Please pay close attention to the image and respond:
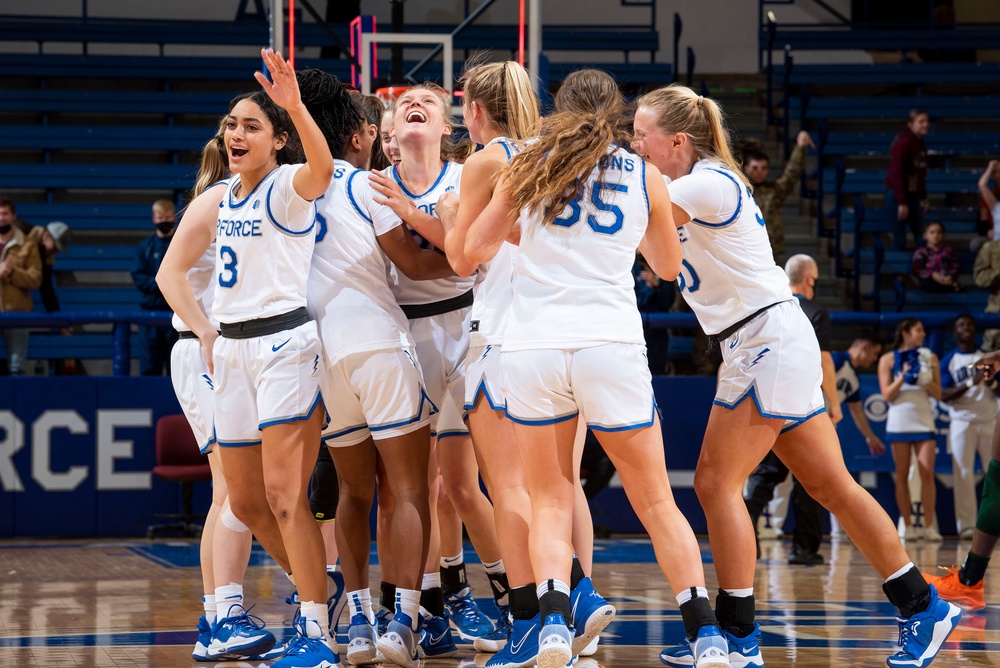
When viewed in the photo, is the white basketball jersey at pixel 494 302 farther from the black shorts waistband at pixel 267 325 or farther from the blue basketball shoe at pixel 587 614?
the blue basketball shoe at pixel 587 614

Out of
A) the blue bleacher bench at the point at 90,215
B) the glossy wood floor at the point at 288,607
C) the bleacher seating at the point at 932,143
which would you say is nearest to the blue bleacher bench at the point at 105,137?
the blue bleacher bench at the point at 90,215

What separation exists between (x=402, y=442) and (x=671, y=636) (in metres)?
1.60

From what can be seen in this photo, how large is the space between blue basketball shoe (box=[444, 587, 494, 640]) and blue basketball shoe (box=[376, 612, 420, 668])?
2.23 ft

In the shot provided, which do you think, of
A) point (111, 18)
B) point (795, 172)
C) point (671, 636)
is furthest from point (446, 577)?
point (111, 18)

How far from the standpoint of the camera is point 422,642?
4.68 metres

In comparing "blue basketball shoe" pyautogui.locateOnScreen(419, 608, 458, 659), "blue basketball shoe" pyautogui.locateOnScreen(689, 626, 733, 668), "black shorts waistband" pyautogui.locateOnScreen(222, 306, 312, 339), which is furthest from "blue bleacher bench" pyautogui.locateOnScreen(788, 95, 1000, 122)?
"blue basketball shoe" pyautogui.locateOnScreen(689, 626, 733, 668)

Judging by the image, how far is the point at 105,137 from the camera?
47.0 feet

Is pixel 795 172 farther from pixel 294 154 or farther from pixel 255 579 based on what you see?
pixel 294 154

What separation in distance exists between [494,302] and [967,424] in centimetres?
640

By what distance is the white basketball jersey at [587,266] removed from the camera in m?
3.77

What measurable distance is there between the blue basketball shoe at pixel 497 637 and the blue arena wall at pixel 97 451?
441cm

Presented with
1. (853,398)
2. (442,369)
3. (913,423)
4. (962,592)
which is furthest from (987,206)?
(442,369)

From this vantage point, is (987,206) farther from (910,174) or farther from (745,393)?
(745,393)

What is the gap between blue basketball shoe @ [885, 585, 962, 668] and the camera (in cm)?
424
